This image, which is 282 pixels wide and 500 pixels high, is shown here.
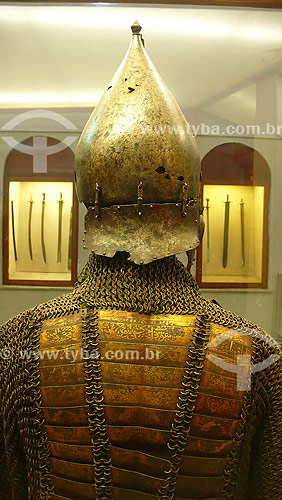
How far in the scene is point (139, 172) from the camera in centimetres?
181

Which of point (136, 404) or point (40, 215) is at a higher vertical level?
point (40, 215)

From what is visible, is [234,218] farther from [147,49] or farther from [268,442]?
[268,442]

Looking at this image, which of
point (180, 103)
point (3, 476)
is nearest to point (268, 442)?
point (3, 476)

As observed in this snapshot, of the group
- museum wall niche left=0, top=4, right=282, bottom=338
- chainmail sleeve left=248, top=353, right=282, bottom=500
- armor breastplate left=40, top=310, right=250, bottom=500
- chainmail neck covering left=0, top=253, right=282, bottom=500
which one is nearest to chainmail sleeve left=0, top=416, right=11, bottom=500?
chainmail neck covering left=0, top=253, right=282, bottom=500

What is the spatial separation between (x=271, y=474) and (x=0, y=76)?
303cm

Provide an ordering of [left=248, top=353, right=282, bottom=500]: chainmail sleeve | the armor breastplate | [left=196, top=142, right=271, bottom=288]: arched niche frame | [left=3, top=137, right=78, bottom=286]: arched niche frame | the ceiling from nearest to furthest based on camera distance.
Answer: the armor breastplate
[left=248, top=353, right=282, bottom=500]: chainmail sleeve
the ceiling
[left=3, top=137, right=78, bottom=286]: arched niche frame
[left=196, top=142, right=271, bottom=288]: arched niche frame

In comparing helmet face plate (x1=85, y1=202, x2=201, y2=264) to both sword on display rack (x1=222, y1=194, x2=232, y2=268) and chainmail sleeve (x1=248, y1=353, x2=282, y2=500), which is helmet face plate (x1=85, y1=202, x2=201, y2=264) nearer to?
chainmail sleeve (x1=248, y1=353, x2=282, y2=500)

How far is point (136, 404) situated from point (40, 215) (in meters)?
1.97

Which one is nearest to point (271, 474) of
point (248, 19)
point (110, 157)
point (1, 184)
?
point (110, 157)

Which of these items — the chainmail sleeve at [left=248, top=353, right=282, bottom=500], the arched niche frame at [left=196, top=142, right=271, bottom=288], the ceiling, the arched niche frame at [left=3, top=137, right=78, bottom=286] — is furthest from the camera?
the arched niche frame at [left=196, top=142, right=271, bottom=288]

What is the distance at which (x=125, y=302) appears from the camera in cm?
180

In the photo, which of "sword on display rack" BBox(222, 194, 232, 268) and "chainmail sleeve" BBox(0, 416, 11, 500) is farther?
"sword on display rack" BBox(222, 194, 232, 268)

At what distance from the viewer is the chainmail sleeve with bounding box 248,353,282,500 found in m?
1.82

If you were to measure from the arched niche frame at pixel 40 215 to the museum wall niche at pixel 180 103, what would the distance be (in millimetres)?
A: 10
